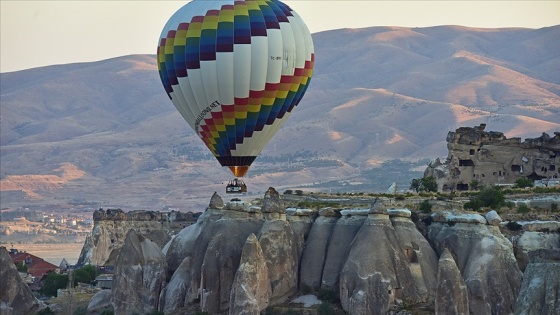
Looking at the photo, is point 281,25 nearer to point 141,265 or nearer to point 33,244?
point 141,265

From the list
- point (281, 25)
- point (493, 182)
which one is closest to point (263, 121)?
point (281, 25)

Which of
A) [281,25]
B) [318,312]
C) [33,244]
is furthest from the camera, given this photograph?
[33,244]

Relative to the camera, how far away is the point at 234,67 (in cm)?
6291

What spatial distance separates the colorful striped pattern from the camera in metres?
63.0

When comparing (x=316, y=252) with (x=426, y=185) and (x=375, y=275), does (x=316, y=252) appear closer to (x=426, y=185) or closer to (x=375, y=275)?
(x=375, y=275)

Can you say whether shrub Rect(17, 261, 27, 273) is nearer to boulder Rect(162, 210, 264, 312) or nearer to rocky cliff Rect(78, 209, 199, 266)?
rocky cliff Rect(78, 209, 199, 266)

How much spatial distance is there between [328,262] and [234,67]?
29.7 feet

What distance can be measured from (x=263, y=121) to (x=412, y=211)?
738 centimetres

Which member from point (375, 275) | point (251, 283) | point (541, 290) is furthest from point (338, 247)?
point (541, 290)

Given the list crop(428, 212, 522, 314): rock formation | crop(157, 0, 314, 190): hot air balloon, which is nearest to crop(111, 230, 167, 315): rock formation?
crop(157, 0, 314, 190): hot air balloon

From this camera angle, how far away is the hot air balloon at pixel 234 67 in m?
63.0

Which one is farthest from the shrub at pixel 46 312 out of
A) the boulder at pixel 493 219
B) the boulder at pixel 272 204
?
the boulder at pixel 493 219

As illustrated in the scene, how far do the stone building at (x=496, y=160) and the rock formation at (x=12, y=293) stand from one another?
19.3 m

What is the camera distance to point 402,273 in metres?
56.5
